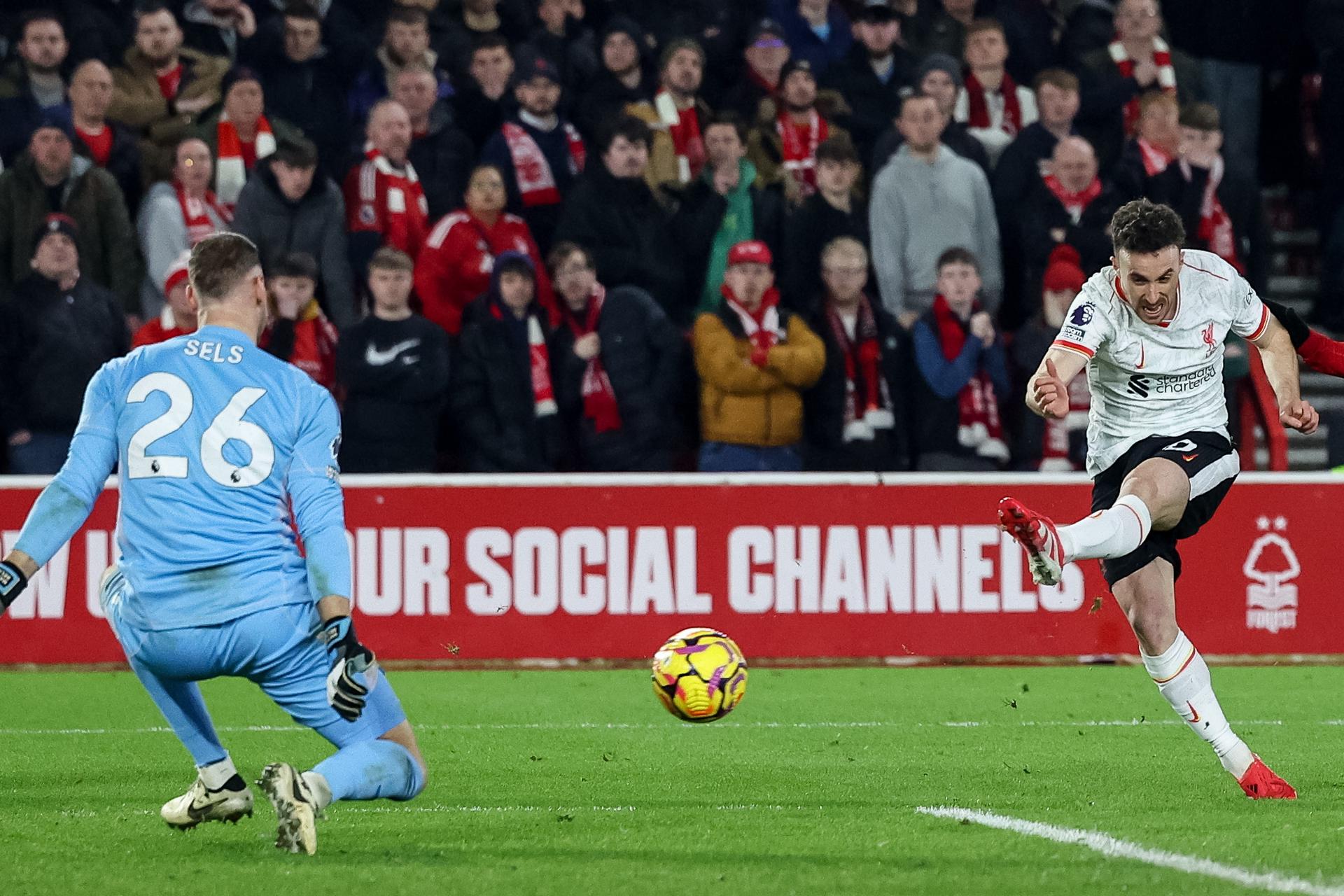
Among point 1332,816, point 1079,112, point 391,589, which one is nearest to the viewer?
point 1332,816

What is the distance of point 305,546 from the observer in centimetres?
491

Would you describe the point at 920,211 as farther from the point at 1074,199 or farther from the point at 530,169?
the point at 530,169

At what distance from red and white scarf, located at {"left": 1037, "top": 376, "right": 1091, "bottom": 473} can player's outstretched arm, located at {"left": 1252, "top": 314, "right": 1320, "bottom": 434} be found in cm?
508

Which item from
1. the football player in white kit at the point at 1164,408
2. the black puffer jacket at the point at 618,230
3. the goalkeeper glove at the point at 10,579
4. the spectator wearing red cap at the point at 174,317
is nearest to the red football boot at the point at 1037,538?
the football player in white kit at the point at 1164,408

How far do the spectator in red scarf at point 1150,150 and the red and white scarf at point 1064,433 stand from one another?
5.05ft

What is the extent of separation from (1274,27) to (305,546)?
11886 mm

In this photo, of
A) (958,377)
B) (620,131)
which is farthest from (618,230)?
(958,377)

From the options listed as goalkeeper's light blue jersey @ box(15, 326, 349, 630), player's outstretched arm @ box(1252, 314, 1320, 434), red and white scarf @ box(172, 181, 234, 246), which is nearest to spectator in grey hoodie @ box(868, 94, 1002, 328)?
red and white scarf @ box(172, 181, 234, 246)

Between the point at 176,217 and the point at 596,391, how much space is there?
2809mm

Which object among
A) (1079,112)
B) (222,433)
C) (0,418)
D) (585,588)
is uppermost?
(1079,112)

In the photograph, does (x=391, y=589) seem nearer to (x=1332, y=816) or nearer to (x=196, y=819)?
(x=196, y=819)

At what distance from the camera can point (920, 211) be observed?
41.0 ft

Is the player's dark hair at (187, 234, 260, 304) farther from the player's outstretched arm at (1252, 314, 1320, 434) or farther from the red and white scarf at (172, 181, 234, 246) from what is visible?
the red and white scarf at (172, 181, 234, 246)

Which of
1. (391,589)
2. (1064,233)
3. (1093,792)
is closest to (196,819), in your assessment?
(1093,792)
